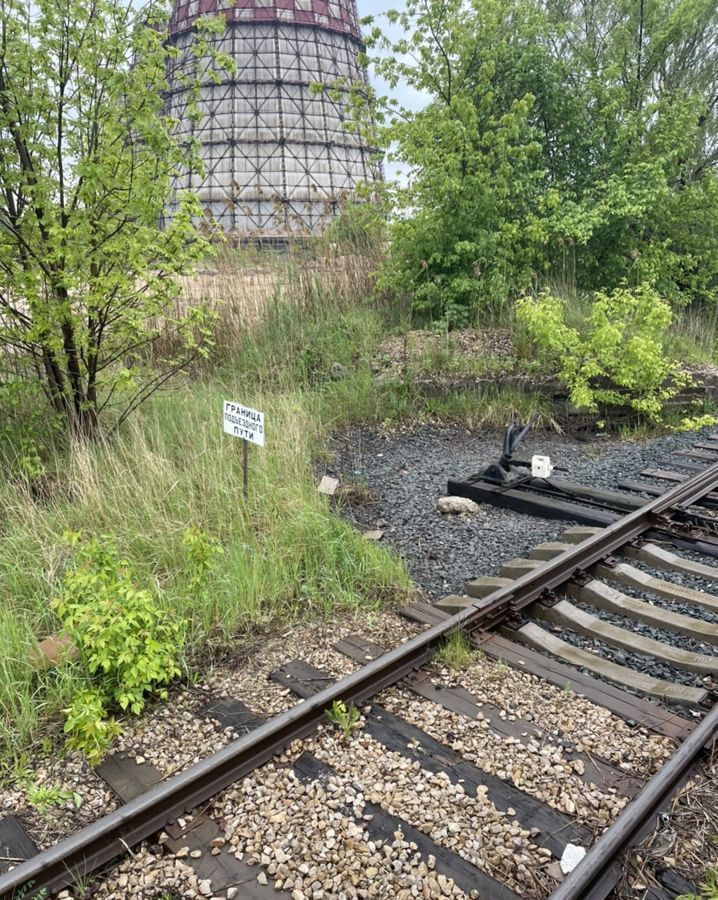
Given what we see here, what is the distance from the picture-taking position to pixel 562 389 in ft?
31.5

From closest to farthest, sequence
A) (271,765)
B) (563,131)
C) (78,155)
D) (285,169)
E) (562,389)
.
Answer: (271,765) → (78,155) → (562,389) → (563,131) → (285,169)

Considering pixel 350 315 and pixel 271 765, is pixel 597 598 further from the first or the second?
pixel 350 315

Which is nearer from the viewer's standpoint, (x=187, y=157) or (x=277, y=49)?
(x=187, y=157)

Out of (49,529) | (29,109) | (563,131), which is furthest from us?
(563,131)

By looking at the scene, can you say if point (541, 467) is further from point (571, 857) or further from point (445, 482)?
point (571, 857)

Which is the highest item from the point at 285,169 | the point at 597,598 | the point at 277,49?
the point at 277,49

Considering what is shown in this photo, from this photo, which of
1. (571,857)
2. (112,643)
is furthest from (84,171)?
(571,857)

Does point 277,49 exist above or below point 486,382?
above

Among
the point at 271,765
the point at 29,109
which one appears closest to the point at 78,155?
the point at 29,109

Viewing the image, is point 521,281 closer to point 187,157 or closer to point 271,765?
point 187,157

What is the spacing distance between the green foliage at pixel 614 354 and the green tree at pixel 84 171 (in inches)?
205

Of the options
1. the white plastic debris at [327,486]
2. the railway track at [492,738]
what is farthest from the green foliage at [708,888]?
the white plastic debris at [327,486]

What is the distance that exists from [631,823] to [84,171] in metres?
5.74

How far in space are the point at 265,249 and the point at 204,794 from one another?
11.7m
